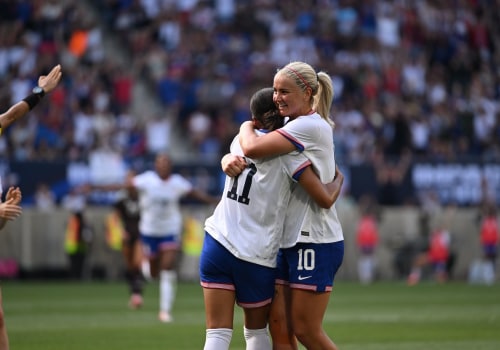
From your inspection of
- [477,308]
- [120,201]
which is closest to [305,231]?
[477,308]

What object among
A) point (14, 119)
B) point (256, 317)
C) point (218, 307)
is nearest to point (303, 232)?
point (256, 317)

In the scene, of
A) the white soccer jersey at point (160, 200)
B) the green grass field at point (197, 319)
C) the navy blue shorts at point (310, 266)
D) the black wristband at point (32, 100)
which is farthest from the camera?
the white soccer jersey at point (160, 200)

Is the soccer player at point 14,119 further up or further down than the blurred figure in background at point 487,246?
further up

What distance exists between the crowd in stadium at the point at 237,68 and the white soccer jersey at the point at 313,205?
1953 cm

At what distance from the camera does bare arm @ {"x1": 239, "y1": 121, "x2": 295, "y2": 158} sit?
7.74 metres

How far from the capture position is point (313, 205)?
26.5 feet

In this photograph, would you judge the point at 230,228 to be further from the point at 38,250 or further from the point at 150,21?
the point at 150,21

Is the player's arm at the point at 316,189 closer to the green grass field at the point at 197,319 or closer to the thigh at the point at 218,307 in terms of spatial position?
the thigh at the point at 218,307

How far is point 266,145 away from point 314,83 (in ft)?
2.08

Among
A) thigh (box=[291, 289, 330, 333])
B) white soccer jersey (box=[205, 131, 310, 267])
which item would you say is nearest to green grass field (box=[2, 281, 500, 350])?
thigh (box=[291, 289, 330, 333])

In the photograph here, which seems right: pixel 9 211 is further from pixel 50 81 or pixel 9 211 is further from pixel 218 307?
pixel 218 307

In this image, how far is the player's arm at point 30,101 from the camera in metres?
8.50

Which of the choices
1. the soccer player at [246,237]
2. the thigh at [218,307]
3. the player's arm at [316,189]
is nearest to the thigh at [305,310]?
the soccer player at [246,237]

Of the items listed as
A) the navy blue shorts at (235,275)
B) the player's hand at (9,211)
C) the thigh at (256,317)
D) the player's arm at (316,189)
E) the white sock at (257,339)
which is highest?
the player's arm at (316,189)
